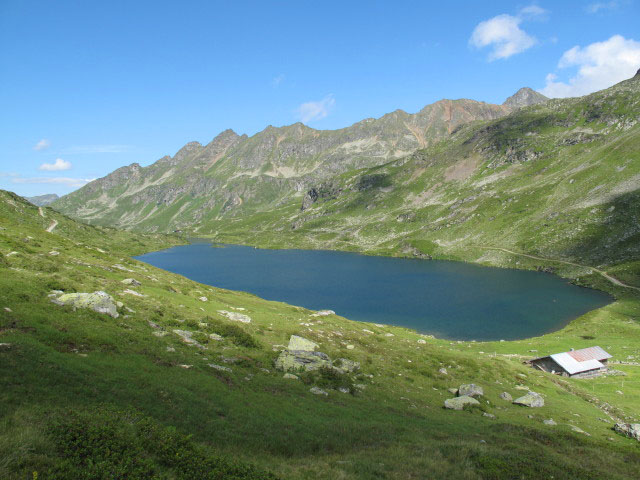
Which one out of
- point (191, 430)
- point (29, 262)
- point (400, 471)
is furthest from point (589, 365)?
point (29, 262)

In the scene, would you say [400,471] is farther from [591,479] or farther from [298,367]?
[298,367]

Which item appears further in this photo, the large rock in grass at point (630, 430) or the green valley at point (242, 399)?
the large rock in grass at point (630, 430)

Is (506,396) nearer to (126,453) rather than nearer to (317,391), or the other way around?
(317,391)

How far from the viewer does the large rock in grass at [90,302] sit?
1034 inches

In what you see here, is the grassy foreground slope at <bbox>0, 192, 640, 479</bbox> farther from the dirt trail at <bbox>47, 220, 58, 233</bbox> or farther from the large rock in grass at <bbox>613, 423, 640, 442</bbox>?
the dirt trail at <bbox>47, 220, 58, 233</bbox>

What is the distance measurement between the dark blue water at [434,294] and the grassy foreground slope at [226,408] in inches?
2056

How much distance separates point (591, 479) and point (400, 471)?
31.9 feet

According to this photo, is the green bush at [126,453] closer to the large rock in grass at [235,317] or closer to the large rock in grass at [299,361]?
the large rock in grass at [299,361]

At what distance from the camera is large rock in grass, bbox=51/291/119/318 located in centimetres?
2627

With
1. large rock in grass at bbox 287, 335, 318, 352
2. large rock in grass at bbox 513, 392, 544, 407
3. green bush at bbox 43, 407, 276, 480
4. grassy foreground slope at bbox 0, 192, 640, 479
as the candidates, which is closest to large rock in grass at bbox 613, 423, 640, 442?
grassy foreground slope at bbox 0, 192, 640, 479

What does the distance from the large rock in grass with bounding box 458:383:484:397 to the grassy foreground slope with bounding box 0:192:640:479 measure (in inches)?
44.8

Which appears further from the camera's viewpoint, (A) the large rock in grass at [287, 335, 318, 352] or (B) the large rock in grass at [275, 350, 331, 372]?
(A) the large rock in grass at [287, 335, 318, 352]

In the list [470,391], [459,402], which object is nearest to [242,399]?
[459,402]

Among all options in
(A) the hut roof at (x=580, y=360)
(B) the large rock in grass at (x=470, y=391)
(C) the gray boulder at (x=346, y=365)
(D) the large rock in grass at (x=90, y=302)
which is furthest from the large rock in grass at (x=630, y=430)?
(D) the large rock in grass at (x=90, y=302)
